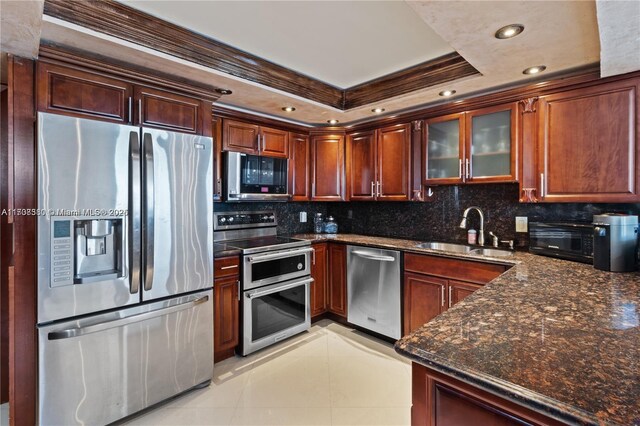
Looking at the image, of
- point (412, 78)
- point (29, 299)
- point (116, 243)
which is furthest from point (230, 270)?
point (412, 78)

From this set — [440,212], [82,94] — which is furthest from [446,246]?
[82,94]

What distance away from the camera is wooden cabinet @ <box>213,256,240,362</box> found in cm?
259

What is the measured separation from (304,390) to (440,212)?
6.97ft

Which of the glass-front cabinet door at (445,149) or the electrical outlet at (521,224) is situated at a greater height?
the glass-front cabinet door at (445,149)

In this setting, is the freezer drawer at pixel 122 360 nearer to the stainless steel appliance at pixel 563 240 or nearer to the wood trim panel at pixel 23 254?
the wood trim panel at pixel 23 254

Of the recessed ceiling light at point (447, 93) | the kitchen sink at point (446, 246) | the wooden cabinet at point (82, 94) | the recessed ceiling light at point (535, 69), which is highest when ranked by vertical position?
the recessed ceiling light at point (447, 93)

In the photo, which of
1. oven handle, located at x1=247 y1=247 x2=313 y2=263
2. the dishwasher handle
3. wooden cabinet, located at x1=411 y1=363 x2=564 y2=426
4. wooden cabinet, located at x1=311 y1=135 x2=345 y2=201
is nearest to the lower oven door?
oven handle, located at x1=247 y1=247 x2=313 y2=263

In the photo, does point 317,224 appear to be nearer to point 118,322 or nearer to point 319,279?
point 319,279

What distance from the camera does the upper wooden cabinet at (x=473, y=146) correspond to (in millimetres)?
2594

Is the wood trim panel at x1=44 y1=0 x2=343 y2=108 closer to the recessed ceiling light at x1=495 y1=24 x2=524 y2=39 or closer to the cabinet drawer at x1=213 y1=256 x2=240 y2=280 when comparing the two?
the cabinet drawer at x1=213 y1=256 x2=240 y2=280

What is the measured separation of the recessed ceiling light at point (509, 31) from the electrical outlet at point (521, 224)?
63.3 inches

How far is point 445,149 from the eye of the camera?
9.80 ft

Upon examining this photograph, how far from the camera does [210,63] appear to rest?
2.19m

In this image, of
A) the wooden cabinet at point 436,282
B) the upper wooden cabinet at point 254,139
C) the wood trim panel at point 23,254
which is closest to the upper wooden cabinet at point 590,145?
the wooden cabinet at point 436,282
